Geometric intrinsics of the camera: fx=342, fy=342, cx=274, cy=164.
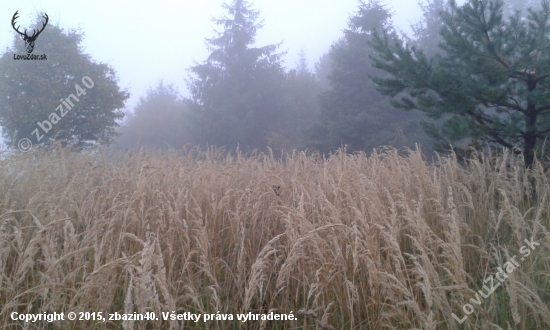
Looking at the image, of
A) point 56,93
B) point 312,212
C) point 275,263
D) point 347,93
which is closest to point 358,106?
point 347,93

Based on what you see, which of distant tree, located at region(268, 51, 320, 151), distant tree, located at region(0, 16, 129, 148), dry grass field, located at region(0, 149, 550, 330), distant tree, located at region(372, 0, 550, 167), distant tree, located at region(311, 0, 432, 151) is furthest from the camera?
distant tree, located at region(268, 51, 320, 151)

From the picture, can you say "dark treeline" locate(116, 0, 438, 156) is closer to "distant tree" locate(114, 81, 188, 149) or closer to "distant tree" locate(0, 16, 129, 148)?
"distant tree" locate(114, 81, 188, 149)

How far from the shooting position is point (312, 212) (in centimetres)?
304

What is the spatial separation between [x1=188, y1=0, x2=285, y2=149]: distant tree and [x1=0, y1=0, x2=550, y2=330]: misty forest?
7.37m

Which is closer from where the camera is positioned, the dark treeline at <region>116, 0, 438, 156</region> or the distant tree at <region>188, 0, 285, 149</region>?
the dark treeline at <region>116, 0, 438, 156</region>

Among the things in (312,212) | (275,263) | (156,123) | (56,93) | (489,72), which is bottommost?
(275,263)

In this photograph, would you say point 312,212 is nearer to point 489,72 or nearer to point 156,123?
point 489,72

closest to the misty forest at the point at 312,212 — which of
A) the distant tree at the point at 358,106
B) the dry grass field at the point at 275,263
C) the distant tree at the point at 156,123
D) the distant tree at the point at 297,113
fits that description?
the dry grass field at the point at 275,263

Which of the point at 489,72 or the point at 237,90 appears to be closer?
the point at 489,72

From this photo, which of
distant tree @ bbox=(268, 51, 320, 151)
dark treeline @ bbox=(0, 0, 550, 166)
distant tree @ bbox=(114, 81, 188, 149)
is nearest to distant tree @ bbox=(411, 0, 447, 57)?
dark treeline @ bbox=(0, 0, 550, 166)

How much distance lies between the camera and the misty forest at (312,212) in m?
1.87

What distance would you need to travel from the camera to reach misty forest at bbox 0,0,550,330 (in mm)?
1873

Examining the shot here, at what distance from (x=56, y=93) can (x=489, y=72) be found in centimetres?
1480

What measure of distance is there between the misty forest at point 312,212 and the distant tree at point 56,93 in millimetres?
78
